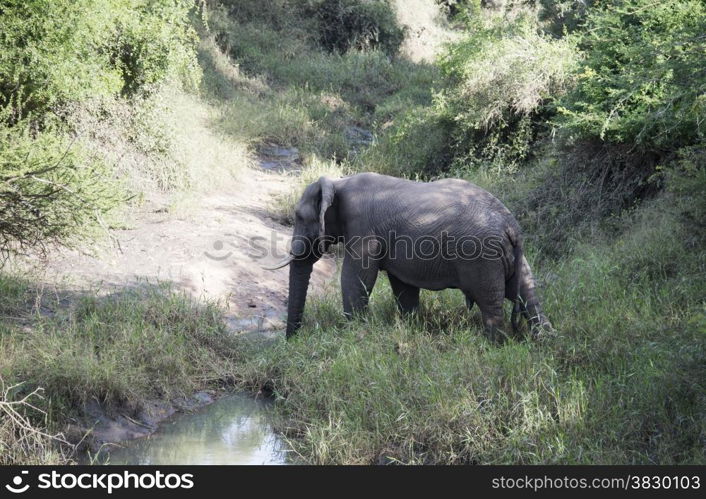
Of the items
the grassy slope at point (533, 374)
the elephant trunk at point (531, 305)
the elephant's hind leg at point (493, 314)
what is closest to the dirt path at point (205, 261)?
the grassy slope at point (533, 374)

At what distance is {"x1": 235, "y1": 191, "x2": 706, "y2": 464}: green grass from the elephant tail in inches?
14.8

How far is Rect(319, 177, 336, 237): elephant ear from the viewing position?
8.40 meters

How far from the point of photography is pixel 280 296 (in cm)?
1073

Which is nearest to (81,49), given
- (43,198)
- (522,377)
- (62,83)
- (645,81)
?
(62,83)

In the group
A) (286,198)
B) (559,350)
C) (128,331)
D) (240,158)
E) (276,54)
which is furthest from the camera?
(276,54)

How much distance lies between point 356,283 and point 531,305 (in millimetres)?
1697

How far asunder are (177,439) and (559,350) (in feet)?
11.0

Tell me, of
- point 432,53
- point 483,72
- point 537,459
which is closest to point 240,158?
point 483,72

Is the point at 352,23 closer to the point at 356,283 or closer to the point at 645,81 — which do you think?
the point at 645,81

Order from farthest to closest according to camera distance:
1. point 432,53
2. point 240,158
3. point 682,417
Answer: point 432,53 < point 240,158 < point 682,417

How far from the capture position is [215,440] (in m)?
7.42

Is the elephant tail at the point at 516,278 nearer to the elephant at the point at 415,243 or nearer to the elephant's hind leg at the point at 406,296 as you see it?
the elephant at the point at 415,243

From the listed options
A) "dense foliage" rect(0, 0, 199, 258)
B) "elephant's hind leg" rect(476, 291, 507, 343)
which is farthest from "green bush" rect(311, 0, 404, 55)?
"elephant's hind leg" rect(476, 291, 507, 343)

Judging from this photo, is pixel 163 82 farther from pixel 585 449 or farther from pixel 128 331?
pixel 585 449
